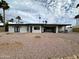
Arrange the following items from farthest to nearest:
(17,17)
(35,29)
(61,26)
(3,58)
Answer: (17,17) < (61,26) < (35,29) < (3,58)

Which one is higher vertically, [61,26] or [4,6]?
[4,6]

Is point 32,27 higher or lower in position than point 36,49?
higher

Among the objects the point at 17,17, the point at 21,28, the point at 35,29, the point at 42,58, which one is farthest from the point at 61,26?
the point at 42,58

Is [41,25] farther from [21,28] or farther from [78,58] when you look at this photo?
[78,58]

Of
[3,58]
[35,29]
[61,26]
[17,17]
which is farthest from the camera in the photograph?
[17,17]

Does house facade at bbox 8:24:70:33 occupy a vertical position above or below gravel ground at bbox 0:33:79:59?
above

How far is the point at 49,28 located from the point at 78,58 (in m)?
44.3

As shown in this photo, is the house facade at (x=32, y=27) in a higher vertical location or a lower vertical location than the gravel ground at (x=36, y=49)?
higher

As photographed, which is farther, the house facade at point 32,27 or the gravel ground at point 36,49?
the house facade at point 32,27

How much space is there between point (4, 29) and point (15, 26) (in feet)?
12.6

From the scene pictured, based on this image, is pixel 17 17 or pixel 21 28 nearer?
pixel 21 28

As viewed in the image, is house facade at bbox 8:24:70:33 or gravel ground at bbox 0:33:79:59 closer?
gravel ground at bbox 0:33:79:59

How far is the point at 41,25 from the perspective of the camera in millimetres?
47062

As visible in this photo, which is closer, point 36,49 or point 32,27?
point 36,49
